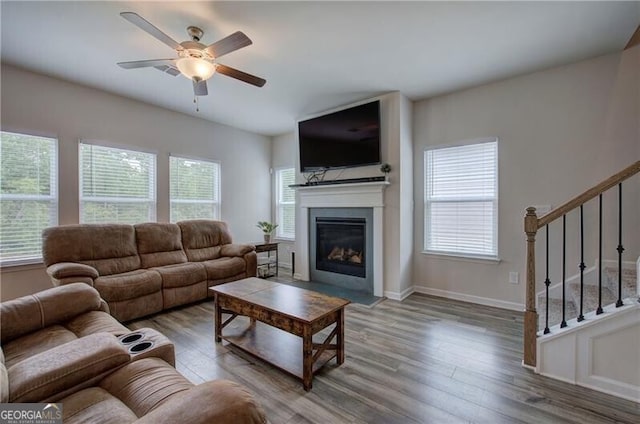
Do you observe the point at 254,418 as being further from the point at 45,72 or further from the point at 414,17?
the point at 45,72

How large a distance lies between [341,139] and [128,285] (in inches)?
127

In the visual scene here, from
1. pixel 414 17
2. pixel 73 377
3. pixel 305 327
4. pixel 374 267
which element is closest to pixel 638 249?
pixel 374 267

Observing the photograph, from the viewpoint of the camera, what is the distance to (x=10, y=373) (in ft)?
3.72

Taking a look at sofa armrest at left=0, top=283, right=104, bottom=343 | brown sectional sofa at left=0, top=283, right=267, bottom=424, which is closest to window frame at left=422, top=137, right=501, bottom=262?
brown sectional sofa at left=0, top=283, right=267, bottom=424

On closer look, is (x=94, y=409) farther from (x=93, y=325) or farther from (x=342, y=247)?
(x=342, y=247)

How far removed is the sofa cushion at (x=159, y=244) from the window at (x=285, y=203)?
2130 mm

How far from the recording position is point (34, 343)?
1586mm

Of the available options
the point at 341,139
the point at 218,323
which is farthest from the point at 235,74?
the point at 218,323

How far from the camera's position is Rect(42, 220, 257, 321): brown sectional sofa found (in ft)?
9.63

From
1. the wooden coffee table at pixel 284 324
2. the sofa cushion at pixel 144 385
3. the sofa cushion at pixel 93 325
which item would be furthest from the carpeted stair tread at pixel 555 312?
the sofa cushion at pixel 93 325

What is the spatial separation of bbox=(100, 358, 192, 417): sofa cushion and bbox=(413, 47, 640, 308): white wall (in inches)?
135

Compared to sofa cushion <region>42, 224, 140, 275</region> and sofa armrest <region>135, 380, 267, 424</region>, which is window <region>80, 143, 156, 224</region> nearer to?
sofa cushion <region>42, 224, 140, 275</region>

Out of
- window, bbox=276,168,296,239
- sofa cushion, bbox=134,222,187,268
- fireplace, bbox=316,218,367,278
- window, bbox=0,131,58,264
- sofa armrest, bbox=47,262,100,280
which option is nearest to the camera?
sofa armrest, bbox=47,262,100,280

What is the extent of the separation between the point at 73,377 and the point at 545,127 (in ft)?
14.2
